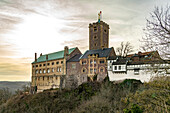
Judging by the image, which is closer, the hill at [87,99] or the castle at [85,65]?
the hill at [87,99]

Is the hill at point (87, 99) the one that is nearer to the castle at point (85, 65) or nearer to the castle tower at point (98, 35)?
the castle at point (85, 65)

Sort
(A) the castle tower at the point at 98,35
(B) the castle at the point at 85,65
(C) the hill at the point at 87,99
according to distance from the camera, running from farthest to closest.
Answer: (A) the castle tower at the point at 98,35 → (B) the castle at the point at 85,65 → (C) the hill at the point at 87,99

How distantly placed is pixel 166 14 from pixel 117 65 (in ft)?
77.9

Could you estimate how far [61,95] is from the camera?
33.7 metres

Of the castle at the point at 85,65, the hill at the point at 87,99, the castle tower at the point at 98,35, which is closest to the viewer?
the hill at the point at 87,99

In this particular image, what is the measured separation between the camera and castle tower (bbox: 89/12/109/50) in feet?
138

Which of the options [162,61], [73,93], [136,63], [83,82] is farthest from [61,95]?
[162,61]

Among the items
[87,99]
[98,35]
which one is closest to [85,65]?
[87,99]

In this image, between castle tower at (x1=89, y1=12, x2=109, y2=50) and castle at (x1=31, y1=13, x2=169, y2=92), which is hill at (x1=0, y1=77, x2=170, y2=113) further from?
castle tower at (x1=89, y1=12, x2=109, y2=50)

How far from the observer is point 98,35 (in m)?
42.6

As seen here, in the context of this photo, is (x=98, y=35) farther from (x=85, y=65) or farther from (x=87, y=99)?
(x=87, y=99)

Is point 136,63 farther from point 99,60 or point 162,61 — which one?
point 162,61

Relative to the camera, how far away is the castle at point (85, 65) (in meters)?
32.2

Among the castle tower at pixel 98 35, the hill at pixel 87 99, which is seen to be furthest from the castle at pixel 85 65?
the hill at pixel 87 99
